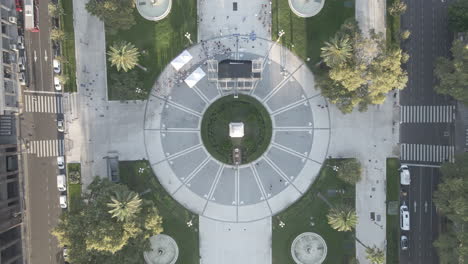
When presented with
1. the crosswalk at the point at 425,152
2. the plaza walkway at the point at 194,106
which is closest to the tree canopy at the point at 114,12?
the plaza walkway at the point at 194,106

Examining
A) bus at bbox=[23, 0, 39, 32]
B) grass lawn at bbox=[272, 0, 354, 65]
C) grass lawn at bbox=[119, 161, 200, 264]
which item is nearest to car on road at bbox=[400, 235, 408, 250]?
grass lawn at bbox=[272, 0, 354, 65]

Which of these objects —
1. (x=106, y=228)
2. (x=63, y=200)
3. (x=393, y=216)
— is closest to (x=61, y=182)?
(x=63, y=200)

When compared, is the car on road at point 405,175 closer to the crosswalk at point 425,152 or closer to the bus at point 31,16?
the crosswalk at point 425,152

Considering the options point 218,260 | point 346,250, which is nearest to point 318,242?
point 346,250

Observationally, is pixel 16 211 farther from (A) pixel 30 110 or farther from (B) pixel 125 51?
(B) pixel 125 51

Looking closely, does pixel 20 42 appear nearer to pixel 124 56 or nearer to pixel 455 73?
pixel 124 56

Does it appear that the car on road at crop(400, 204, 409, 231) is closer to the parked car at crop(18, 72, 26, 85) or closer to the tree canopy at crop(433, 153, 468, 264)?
the tree canopy at crop(433, 153, 468, 264)
